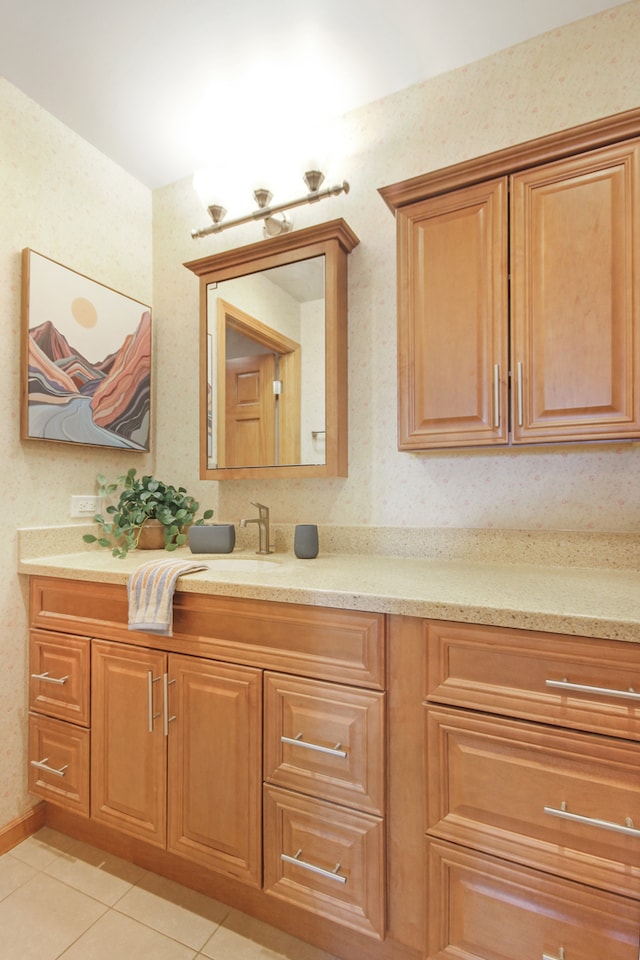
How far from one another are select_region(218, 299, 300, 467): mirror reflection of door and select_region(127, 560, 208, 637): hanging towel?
653 mm

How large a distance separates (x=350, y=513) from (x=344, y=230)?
3.44ft

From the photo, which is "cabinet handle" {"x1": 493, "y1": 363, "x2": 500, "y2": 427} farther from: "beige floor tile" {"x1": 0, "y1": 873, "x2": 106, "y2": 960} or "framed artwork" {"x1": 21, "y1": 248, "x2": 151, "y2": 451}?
"beige floor tile" {"x1": 0, "y1": 873, "x2": 106, "y2": 960}

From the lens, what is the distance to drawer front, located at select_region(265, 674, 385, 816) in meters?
1.11

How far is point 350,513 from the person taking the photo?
182 centimetres

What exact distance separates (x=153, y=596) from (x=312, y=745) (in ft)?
1.93

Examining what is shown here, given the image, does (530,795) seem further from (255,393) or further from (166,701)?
(255,393)

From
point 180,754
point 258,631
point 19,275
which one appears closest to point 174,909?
point 180,754

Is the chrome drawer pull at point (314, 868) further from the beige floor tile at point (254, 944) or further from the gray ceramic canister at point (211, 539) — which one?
the gray ceramic canister at point (211, 539)

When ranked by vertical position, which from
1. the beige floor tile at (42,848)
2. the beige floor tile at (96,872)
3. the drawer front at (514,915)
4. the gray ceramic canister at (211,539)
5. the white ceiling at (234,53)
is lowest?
the beige floor tile at (42,848)

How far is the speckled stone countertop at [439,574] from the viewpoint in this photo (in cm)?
98

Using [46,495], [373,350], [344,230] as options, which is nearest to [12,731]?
[46,495]

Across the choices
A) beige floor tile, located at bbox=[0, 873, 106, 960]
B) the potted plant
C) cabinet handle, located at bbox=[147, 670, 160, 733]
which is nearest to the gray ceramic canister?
the potted plant

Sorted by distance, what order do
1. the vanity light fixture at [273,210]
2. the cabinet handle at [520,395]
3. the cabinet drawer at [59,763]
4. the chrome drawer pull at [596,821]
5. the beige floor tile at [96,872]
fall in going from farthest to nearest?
1. the vanity light fixture at [273,210]
2. the cabinet drawer at [59,763]
3. the beige floor tile at [96,872]
4. the cabinet handle at [520,395]
5. the chrome drawer pull at [596,821]

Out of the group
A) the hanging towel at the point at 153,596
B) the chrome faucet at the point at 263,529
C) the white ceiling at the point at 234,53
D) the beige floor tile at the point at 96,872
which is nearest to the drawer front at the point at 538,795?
the hanging towel at the point at 153,596
